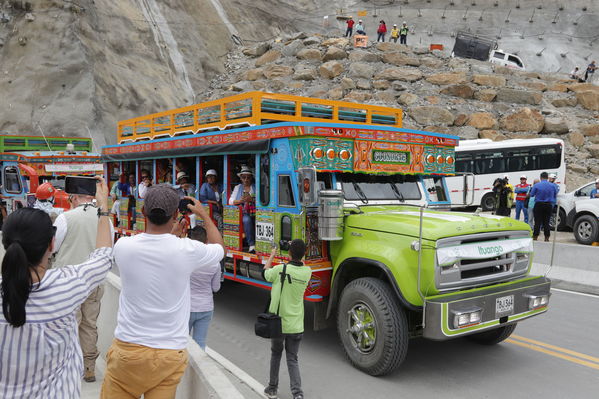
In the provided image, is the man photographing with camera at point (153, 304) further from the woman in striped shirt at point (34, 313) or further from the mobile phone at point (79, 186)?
the mobile phone at point (79, 186)

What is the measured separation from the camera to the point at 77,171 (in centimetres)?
1769

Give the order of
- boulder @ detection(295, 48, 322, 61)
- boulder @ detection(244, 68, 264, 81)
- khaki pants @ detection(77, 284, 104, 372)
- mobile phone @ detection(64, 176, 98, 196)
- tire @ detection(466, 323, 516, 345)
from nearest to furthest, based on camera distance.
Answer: mobile phone @ detection(64, 176, 98, 196) → khaki pants @ detection(77, 284, 104, 372) → tire @ detection(466, 323, 516, 345) → boulder @ detection(244, 68, 264, 81) → boulder @ detection(295, 48, 322, 61)

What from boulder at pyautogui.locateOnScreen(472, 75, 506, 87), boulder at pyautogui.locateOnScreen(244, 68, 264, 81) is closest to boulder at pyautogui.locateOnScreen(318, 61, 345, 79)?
boulder at pyautogui.locateOnScreen(244, 68, 264, 81)

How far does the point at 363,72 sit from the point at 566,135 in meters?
13.1

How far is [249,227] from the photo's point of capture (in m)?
7.61

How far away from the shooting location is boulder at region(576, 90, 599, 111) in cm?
3247

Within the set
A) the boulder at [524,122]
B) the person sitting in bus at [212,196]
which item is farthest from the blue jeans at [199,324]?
the boulder at [524,122]

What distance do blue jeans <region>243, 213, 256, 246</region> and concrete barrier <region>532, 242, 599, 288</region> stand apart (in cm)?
622

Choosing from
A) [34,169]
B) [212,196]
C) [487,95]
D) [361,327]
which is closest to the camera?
[361,327]

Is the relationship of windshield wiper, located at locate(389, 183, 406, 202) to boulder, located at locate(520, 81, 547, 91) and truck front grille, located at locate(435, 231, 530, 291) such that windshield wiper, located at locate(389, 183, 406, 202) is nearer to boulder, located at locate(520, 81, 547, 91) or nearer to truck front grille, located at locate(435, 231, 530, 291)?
truck front grille, located at locate(435, 231, 530, 291)

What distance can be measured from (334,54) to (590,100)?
1714 cm

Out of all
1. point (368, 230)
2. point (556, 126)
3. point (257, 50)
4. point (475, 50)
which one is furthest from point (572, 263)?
point (475, 50)

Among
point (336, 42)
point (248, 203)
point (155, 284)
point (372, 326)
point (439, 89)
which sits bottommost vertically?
point (372, 326)

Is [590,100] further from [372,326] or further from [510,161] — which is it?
[372,326]
